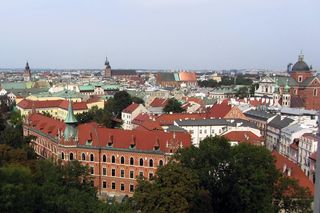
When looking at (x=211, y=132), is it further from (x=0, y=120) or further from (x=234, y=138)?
(x=0, y=120)

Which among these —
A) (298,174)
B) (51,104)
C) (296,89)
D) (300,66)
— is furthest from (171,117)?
(300,66)

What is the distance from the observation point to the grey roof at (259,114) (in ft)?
266

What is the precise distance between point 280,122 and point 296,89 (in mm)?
43930

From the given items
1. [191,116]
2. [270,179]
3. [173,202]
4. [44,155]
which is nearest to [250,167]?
[270,179]

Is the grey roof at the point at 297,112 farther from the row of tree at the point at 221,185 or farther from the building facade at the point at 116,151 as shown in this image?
the row of tree at the point at 221,185

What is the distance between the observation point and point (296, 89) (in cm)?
11469

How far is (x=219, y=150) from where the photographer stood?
38.4 m

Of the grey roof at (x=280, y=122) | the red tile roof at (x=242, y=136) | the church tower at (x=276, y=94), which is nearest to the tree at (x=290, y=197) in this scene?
the red tile roof at (x=242, y=136)

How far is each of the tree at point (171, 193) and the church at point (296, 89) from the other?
72.7 m

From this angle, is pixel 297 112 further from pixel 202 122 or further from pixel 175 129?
pixel 175 129

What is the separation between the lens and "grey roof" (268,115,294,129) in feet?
236

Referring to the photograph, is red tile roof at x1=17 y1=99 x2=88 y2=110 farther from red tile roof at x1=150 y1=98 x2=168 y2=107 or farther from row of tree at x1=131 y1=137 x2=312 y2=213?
row of tree at x1=131 y1=137 x2=312 y2=213

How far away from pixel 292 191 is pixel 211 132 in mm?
39489

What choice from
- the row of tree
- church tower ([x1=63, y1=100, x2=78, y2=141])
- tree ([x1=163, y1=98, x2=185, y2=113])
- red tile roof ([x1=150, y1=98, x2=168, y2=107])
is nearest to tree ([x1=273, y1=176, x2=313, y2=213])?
the row of tree
